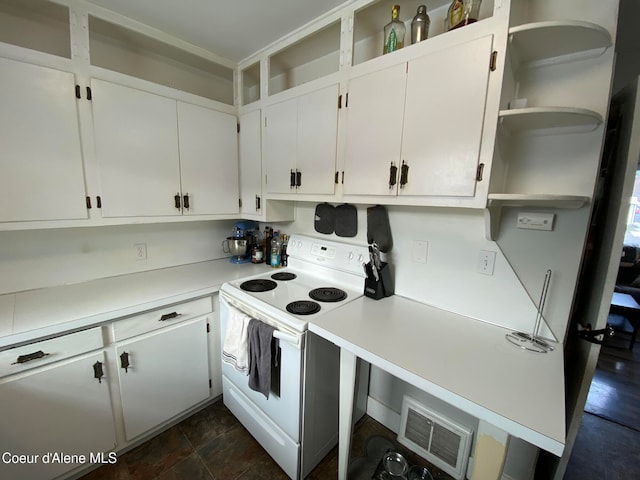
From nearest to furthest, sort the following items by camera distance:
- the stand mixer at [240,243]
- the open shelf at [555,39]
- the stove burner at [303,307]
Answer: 1. the open shelf at [555,39]
2. the stove burner at [303,307]
3. the stand mixer at [240,243]

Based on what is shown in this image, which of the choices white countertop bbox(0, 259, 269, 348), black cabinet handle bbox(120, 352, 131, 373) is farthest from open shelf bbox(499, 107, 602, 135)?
black cabinet handle bbox(120, 352, 131, 373)

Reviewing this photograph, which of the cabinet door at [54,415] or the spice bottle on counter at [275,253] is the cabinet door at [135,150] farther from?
the cabinet door at [54,415]

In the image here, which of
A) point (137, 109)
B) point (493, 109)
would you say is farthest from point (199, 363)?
point (493, 109)

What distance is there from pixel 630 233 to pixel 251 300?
5406mm

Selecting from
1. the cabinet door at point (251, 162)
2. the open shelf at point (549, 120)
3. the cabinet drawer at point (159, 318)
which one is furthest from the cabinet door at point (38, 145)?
→ the open shelf at point (549, 120)

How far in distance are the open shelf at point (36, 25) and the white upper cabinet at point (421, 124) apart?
1726mm

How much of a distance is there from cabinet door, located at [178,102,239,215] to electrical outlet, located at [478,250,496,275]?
5.96 feet

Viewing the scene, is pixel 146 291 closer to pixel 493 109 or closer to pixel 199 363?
Answer: pixel 199 363

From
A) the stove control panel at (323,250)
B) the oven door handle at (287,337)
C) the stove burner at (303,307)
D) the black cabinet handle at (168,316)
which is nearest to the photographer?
the oven door handle at (287,337)

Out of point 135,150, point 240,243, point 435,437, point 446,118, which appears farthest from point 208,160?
point 435,437

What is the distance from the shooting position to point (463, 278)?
142cm

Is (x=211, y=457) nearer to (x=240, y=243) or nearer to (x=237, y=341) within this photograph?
(x=237, y=341)

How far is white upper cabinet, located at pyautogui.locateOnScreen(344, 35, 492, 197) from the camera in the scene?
1075 mm

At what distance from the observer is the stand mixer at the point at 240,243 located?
2389 millimetres
